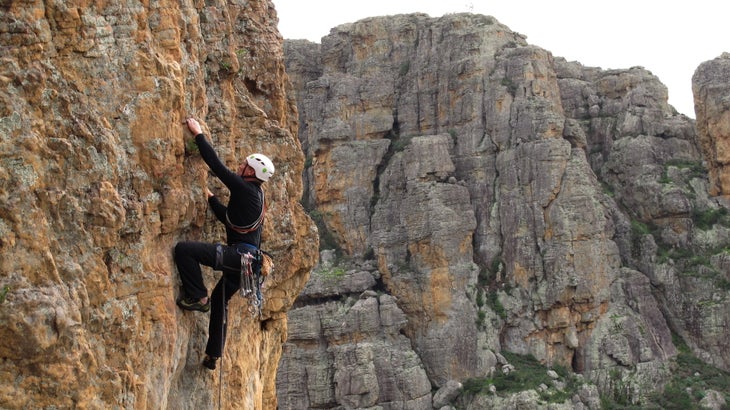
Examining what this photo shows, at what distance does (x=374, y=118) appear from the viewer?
167 feet

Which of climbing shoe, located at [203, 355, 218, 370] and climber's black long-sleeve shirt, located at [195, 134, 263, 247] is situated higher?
climber's black long-sleeve shirt, located at [195, 134, 263, 247]

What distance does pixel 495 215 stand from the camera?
1890 inches

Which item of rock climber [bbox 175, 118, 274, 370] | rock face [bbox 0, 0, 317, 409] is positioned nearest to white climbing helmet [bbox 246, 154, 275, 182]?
rock climber [bbox 175, 118, 274, 370]

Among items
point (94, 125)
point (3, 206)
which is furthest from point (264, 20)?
point (3, 206)

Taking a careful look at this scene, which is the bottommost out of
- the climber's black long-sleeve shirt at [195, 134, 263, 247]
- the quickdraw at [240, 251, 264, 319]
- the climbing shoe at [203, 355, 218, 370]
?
the climbing shoe at [203, 355, 218, 370]

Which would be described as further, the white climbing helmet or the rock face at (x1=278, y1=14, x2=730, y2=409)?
the rock face at (x1=278, y1=14, x2=730, y2=409)

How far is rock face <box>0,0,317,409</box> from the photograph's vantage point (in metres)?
5.77

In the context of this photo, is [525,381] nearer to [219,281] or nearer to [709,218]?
[709,218]

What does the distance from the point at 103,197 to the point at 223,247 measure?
179 centimetres

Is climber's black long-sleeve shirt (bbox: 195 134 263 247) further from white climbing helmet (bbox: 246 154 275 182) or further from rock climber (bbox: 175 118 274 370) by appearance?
white climbing helmet (bbox: 246 154 275 182)

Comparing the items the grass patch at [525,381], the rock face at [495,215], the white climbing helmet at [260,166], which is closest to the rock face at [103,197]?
the white climbing helmet at [260,166]

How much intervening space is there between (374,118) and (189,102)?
43408 millimetres

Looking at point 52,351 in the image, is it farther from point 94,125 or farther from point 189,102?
point 189,102

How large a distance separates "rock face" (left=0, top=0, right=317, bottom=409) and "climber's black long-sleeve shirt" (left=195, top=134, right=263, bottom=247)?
0.19 metres
